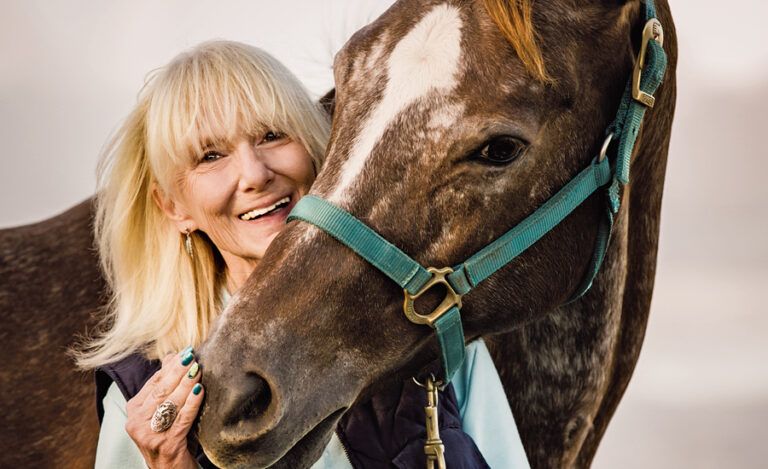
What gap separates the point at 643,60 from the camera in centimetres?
183

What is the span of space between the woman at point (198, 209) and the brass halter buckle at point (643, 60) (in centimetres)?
71

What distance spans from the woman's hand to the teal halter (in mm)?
362

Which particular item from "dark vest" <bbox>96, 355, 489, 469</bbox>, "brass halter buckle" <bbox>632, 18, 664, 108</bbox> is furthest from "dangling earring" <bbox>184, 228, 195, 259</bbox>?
"brass halter buckle" <bbox>632, 18, 664, 108</bbox>

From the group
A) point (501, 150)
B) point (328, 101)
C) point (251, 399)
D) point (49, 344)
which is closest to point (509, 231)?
point (501, 150)

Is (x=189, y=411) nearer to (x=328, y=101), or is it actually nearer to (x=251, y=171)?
(x=251, y=171)

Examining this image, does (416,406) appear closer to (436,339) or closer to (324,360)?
(436,339)

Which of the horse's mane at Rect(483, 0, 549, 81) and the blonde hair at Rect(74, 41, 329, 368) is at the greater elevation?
the horse's mane at Rect(483, 0, 549, 81)

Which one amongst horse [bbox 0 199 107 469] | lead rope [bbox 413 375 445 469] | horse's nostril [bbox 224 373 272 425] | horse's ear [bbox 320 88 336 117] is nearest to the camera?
horse's nostril [bbox 224 373 272 425]

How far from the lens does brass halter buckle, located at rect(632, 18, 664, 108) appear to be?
1.81 metres

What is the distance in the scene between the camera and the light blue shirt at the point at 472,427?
6.12 ft

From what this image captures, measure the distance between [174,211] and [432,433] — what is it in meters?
0.95

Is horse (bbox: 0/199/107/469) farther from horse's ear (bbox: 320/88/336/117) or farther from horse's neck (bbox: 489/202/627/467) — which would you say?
horse's neck (bbox: 489/202/627/467)

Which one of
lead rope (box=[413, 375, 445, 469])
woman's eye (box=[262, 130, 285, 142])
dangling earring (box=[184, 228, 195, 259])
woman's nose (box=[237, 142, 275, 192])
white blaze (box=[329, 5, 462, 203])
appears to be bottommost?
dangling earring (box=[184, 228, 195, 259])

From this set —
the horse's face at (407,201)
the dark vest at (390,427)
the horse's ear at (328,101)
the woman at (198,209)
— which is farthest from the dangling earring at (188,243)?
the horse's face at (407,201)
